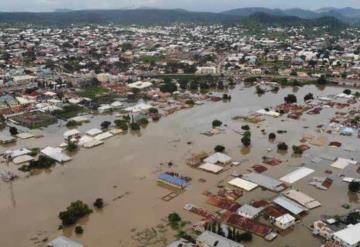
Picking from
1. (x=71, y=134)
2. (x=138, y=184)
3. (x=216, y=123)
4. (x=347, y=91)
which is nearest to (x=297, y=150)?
(x=216, y=123)

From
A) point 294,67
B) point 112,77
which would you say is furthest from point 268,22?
point 112,77

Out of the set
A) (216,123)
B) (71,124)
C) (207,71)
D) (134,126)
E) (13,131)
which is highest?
(216,123)

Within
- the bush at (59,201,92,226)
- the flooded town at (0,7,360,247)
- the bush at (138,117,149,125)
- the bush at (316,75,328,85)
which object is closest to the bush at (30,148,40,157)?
Answer: the flooded town at (0,7,360,247)

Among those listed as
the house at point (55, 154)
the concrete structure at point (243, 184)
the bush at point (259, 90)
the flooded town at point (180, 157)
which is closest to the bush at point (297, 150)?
the flooded town at point (180, 157)

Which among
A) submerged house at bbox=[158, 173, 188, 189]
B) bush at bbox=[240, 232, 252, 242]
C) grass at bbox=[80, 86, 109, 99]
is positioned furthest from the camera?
grass at bbox=[80, 86, 109, 99]

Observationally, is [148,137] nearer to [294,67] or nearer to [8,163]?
[8,163]

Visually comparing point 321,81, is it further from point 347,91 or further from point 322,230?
point 322,230

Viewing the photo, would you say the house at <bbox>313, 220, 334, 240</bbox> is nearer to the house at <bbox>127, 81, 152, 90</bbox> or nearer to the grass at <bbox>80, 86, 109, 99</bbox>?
the grass at <bbox>80, 86, 109, 99</bbox>
